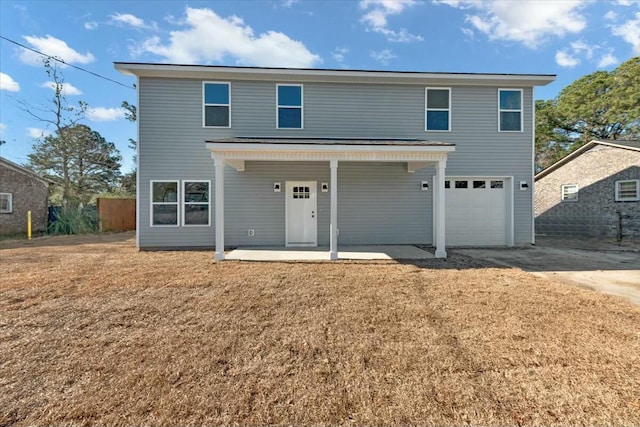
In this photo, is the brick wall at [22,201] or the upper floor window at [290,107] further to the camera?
the brick wall at [22,201]

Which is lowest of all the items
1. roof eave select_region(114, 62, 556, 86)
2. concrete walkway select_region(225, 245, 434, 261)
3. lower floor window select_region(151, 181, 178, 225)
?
concrete walkway select_region(225, 245, 434, 261)

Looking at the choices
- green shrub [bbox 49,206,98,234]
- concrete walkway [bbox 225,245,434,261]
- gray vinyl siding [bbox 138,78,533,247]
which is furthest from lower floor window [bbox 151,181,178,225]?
green shrub [bbox 49,206,98,234]

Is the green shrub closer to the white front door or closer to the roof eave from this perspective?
the roof eave

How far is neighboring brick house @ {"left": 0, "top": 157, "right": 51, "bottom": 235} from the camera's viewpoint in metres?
14.8

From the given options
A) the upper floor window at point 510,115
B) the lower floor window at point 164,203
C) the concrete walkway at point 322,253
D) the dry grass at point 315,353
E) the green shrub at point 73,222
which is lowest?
the dry grass at point 315,353

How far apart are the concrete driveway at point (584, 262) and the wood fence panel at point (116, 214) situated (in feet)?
55.4

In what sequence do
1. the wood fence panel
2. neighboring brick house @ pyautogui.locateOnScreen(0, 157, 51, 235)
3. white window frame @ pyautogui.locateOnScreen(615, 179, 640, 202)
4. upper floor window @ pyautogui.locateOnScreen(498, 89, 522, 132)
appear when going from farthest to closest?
the wood fence panel < neighboring brick house @ pyautogui.locateOnScreen(0, 157, 51, 235) < white window frame @ pyautogui.locateOnScreen(615, 179, 640, 202) < upper floor window @ pyautogui.locateOnScreen(498, 89, 522, 132)

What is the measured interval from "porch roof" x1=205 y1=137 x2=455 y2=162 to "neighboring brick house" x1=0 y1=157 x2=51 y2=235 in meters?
15.0

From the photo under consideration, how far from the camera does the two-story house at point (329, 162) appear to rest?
30.3ft

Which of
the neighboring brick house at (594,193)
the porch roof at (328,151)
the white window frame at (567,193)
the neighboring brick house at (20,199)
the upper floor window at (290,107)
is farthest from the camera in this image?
the neighboring brick house at (20,199)

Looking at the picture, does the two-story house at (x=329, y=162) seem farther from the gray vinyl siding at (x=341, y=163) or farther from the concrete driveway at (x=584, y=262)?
the concrete driveway at (x=584, y=262)

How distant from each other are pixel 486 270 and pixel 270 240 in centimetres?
611

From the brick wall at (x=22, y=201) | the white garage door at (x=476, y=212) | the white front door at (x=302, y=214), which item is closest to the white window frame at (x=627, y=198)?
the white garage door at (x=476, y=212)

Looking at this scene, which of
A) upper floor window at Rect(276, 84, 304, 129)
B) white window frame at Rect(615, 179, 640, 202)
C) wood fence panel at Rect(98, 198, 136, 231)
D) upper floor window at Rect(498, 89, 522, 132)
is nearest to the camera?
upper floor window at Rect(276, 84, 304, 129)
